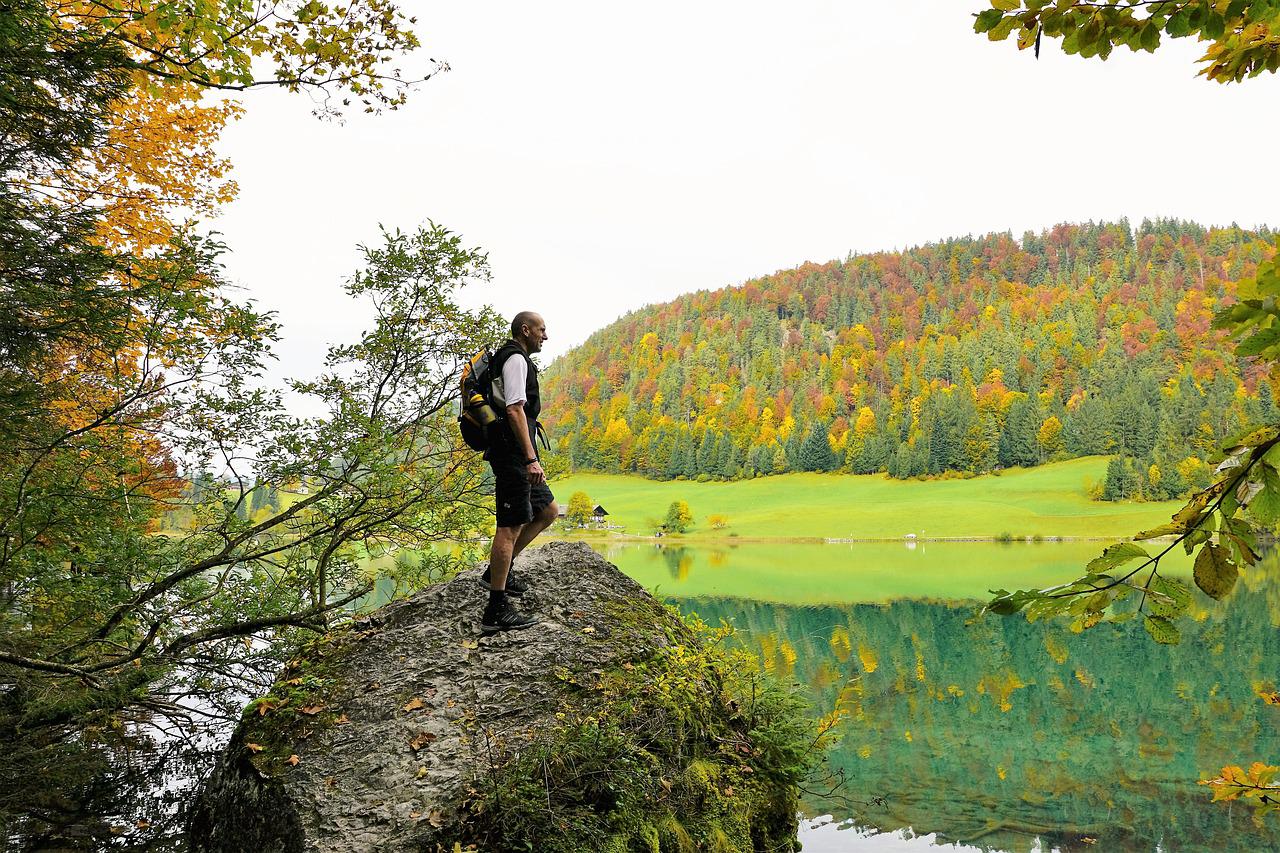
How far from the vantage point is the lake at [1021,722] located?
35.5 feet

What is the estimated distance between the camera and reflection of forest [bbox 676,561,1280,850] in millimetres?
11023

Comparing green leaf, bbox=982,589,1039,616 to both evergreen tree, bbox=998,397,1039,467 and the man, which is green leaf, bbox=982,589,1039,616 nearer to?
the man

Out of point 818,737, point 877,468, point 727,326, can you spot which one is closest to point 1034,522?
point 877,468

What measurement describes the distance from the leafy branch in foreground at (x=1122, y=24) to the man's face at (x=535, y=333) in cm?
485

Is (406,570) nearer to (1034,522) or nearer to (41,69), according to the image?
(41,69)

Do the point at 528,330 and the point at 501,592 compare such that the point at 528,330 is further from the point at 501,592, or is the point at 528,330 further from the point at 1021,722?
the point at 1021,722

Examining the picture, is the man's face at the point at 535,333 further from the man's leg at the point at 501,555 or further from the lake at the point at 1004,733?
the lake at the point at 1004,733

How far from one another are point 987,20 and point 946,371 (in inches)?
6175

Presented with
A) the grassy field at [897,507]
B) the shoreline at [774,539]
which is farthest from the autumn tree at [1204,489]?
the grassy field at [897,507]

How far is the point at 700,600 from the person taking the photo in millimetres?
35562

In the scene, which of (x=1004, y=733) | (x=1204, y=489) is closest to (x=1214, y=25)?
(x=1204, y=489)

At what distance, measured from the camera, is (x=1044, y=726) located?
15602mm

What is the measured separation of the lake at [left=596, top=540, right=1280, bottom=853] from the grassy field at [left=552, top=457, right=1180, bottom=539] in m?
48.1

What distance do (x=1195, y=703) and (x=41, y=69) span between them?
73.3 ft
